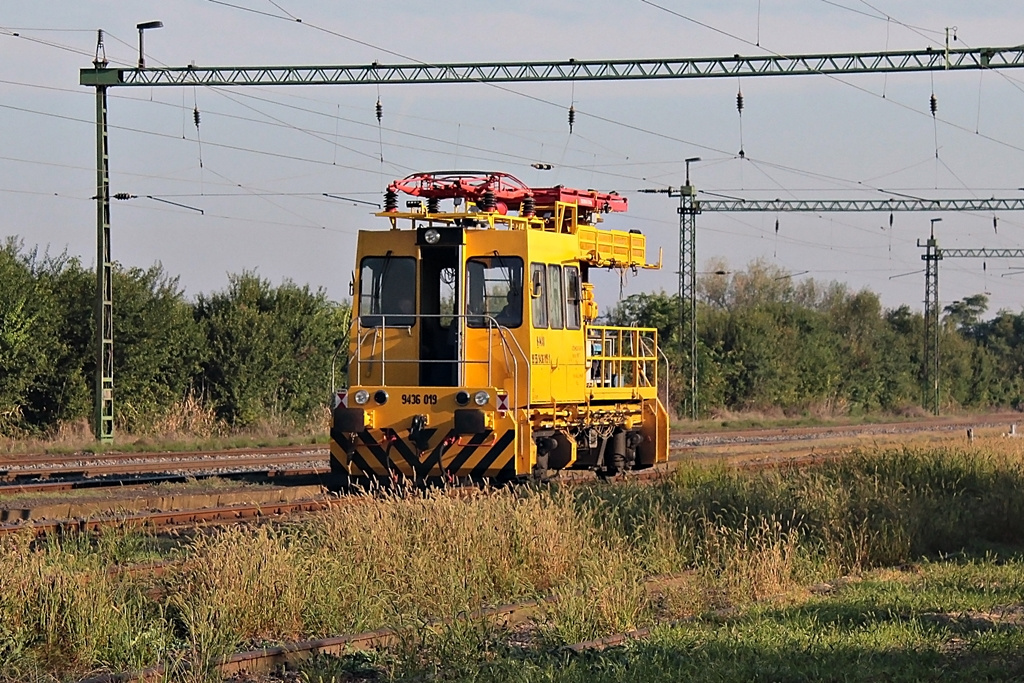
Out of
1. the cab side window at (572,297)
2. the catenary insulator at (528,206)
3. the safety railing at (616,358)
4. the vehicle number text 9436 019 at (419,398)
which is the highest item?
the catenary insulator at (528,206)

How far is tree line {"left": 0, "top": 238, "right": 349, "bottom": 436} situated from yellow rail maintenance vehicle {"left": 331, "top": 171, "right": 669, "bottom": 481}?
417 inches

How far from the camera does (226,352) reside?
118 feet

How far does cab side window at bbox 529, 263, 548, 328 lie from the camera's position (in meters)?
16.5

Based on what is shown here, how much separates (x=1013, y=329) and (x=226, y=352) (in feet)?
251

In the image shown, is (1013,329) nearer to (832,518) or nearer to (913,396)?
(913,396)

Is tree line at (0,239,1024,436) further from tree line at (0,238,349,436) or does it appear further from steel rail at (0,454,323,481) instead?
steel rail at (0,454,323,481)

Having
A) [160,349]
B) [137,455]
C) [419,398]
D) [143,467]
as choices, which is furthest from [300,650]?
[160,349]

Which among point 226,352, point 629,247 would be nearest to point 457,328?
point 629,247

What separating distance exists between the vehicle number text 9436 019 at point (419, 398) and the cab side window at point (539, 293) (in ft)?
5.43

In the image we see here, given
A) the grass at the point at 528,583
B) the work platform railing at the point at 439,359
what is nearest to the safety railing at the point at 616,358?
the work platform railing at the point at 439,359

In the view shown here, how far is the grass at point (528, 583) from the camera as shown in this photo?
8250 mm

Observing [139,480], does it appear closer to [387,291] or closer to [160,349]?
[387,291]

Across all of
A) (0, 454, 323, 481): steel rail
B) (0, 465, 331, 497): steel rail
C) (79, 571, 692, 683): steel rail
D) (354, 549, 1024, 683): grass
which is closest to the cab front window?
(0, 465, 331, 497): steel rail

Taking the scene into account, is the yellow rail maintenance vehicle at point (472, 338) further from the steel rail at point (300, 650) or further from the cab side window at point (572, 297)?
the steel rail at point (300, 650)
